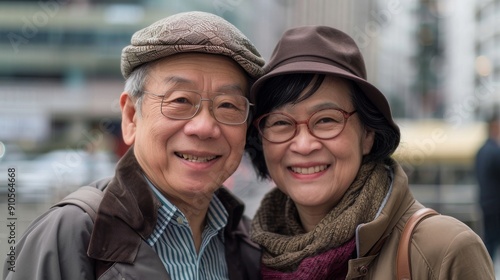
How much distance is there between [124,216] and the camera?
7.16 ft

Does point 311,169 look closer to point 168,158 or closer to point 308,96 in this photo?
point 308,96

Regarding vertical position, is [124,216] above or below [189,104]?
below

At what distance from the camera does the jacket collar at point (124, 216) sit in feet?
6.86

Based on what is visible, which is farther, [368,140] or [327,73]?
[368,140]

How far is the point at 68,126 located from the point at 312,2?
21.0 metres

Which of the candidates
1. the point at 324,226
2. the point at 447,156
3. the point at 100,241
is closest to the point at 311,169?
the point at 324,226

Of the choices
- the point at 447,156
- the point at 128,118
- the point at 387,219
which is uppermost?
the point at 128,118

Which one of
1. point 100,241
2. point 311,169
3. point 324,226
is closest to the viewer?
point 100,241

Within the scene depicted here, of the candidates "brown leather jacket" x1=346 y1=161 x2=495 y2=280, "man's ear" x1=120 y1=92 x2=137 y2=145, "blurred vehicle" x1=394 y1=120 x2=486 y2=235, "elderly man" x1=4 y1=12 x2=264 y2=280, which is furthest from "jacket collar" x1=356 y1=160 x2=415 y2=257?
"blurred vehicle" x1=394 y1=120 x2=486 y2=235

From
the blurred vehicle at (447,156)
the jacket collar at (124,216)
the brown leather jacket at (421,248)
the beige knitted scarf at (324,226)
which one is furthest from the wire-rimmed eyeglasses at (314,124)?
the blurred vehicle at (447,156)

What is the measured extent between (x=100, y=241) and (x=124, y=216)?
138mm

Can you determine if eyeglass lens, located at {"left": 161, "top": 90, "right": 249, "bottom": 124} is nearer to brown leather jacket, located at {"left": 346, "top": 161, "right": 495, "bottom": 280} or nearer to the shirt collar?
the shirt collar

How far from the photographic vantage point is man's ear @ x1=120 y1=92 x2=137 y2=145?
247 centimetres

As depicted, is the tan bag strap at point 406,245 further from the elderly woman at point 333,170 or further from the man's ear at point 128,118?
the man's ear at point 128,118
